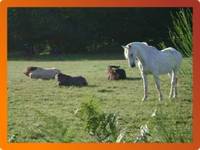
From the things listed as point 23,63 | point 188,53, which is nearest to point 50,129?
point 23,63

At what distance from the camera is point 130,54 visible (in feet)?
31.3

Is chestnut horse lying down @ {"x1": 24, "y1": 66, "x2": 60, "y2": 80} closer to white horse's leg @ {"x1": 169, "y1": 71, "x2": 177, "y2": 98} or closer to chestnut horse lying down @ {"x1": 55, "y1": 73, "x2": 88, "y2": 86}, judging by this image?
chestnut horse lying down @ {"x1": 55, "y1": 73, "x2": 88, "y2": 86}

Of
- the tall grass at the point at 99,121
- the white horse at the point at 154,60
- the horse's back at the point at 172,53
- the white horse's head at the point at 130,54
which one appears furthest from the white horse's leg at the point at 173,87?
the tall grass at the point at 99,121

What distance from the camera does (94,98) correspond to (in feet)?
30.0

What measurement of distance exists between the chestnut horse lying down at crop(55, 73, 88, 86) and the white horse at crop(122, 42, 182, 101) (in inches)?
29.1

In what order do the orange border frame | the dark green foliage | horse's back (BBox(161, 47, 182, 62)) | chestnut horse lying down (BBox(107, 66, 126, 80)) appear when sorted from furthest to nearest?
chestnut horse lying down (BBox(107, 66, 126, 80)) < horse's back (BBox(161, 47, 182, 62)) < the dark green foliage < the orange border frame

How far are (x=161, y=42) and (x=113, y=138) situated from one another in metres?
1.53

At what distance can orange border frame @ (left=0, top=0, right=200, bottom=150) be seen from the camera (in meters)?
8.94

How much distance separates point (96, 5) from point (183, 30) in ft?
3.77

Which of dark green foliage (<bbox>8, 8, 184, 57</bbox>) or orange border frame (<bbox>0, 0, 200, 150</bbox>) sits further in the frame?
dark green foliage (<bbox>8, 8, 184, 57</bbox>)

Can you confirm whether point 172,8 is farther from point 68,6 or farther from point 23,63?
point 23,63

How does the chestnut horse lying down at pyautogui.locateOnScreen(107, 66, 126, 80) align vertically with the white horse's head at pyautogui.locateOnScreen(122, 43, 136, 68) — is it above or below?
below

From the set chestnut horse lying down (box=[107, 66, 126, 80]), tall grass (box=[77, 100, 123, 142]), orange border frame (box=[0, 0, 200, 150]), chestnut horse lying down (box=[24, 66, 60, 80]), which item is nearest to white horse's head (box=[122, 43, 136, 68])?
chestnut horse lying down (box=[107, 66, 126, 80])

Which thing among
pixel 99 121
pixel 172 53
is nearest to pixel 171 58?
pixel 172 53
